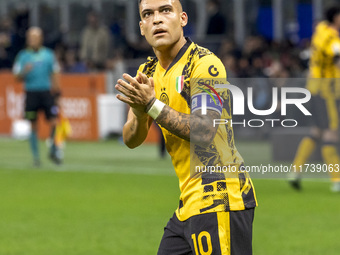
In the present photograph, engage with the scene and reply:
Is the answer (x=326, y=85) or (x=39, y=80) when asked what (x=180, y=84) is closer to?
(x=326, y=85)

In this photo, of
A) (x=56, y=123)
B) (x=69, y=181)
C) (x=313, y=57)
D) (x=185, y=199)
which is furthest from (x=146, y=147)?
(x=185, y=199)

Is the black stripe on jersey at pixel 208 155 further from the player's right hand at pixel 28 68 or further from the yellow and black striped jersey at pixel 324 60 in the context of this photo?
the player's right hand at pixel 28 68

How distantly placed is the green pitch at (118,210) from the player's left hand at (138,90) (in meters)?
4.43

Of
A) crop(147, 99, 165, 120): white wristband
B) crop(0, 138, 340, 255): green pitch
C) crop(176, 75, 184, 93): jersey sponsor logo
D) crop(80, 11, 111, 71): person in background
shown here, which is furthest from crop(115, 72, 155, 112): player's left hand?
crop(80, 11, 111, 71): person in background

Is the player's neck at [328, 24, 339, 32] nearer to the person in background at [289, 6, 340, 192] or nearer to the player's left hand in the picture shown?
the person in background at [289, 6, 340, 192]

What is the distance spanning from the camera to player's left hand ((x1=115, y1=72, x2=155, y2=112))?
451cm

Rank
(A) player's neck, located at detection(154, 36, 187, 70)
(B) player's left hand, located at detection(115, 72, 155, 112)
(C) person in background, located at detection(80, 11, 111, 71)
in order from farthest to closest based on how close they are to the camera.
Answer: (C) person in background, located at detection(80, 11, 111, 71), (A) player's neck, located at detection(154, 36, 187, 70), (B) player's left hand, located at detection(115, 72, 155, 112)

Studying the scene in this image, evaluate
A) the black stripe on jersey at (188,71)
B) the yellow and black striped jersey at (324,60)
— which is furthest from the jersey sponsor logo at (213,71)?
the yellow and black striped jersey at (324,60)

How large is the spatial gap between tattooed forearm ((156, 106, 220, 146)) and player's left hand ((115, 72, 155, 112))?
11 cm

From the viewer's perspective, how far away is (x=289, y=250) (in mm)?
8938

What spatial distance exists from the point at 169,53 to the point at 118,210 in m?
7.06

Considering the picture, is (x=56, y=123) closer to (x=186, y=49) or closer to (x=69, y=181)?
(x=69, y=181)

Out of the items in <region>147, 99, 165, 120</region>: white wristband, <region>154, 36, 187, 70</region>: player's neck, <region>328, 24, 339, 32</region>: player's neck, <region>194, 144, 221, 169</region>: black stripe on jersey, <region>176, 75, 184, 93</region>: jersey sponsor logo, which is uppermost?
<region>328, 24, 339, 32</region>: player's neck

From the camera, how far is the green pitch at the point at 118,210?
30.6 feet
